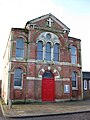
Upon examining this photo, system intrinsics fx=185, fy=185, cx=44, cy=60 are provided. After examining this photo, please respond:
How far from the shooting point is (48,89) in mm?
21688

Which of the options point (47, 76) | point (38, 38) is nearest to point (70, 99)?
point (47, 76)

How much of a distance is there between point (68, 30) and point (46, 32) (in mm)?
3213

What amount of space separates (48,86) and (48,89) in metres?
0.35

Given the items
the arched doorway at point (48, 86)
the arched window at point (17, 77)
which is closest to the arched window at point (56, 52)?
the arched doorway at point (48, 86)

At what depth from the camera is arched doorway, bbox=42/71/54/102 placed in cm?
2141

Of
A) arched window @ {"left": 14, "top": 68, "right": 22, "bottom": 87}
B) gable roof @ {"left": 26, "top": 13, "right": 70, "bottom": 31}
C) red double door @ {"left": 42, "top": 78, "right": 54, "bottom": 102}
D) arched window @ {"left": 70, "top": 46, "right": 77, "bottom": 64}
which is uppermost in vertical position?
gable roof @ {"left": 26, "top": 13, "right": 70, "bottom": 31}

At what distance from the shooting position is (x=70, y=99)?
74.8 ft

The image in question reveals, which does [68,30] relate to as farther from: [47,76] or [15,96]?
[15,96]

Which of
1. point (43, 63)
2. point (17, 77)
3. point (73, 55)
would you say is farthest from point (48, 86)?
point (73, 55)

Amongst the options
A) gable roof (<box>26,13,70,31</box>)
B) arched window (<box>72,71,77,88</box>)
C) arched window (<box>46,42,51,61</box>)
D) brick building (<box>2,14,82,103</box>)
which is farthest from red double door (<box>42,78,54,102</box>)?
gable roof (<box>26,13,70,31</box>)

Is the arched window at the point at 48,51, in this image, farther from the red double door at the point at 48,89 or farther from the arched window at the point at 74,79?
the arched window at the point at 74,79

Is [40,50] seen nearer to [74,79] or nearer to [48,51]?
[48,51]

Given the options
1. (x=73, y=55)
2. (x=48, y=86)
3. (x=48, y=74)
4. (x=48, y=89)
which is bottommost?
(x=48, y=89)

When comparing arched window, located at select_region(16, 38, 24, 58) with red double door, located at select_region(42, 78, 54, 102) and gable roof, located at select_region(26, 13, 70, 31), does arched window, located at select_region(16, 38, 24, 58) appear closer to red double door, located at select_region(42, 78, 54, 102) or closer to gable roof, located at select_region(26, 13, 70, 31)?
gable roof, located at select_region(26, 13, 70, 31)
